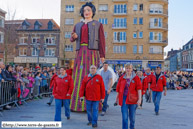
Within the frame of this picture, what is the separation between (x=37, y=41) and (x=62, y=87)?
40.9m

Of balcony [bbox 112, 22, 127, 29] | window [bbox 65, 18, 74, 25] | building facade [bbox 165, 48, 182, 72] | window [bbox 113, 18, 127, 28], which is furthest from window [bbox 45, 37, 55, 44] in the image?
building facade [bbox 165, 48, 182, 72]

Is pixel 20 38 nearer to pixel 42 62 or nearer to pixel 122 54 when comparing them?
pixel 42 62

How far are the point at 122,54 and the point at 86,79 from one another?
125 ft

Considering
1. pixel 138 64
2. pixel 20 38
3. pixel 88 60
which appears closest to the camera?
pixel 88 60

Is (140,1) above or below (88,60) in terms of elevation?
above

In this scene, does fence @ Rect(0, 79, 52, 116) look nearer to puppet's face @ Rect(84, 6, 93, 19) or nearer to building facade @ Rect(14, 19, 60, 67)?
puppet's face @ Rect(84, 6, 93, 19)

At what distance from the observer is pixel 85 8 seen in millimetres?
9719

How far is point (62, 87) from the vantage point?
25.5 ft

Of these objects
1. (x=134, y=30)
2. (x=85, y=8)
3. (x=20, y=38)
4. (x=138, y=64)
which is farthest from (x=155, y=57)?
(x=85, y=8)

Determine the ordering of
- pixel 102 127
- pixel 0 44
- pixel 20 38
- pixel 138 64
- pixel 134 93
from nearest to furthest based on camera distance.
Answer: pixel 134 93, pixel 102 127, pixel 0 44, pixel 138 64, pixel 20 38

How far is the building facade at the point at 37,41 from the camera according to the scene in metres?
47.2

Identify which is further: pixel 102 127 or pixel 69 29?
pixel 69 29

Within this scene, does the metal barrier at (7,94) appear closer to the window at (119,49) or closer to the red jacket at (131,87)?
the red jacket at (131,87)

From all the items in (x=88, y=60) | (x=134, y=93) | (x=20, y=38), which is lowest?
(x=134, y=93)
